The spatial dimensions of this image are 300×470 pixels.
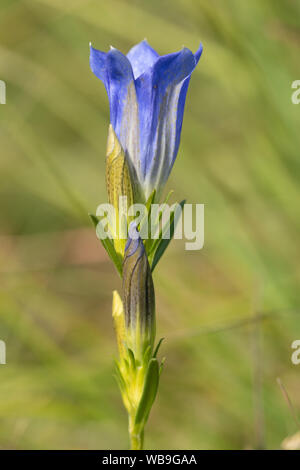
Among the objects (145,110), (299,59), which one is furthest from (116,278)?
(145,110)

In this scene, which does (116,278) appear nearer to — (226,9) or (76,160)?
(76,160)

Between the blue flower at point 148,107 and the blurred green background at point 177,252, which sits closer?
the blue flower at point 148,107

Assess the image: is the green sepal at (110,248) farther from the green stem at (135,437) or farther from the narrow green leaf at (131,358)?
the green stem at (135,437)
